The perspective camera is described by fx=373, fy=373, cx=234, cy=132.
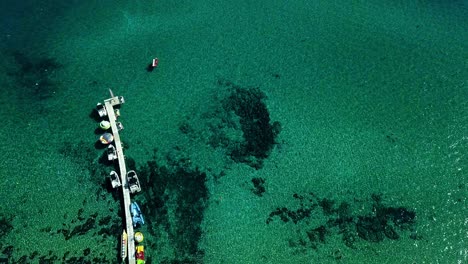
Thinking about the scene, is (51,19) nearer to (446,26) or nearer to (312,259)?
(312,259)

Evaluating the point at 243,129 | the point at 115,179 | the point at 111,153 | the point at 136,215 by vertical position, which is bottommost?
the point at 136,215

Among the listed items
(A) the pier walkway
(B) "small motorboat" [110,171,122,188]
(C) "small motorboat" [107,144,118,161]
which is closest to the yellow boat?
(A) the pier walkway

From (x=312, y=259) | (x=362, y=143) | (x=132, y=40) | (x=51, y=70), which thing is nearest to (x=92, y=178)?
(x=51, y=70)

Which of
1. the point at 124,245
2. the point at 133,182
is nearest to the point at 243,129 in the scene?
the point at 133,182

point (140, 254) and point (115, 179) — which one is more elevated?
point (115, 179)

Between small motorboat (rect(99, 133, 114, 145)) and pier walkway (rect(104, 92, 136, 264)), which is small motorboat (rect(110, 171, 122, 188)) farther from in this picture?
small motorboat (rect(99, 133, 114, 145))

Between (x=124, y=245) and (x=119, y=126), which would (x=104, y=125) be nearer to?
(x=119, y=126)

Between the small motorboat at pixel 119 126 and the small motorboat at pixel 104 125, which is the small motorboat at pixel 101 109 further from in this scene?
the small motorboat at pixel 119 126

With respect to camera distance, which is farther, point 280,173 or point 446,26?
point 446,26
